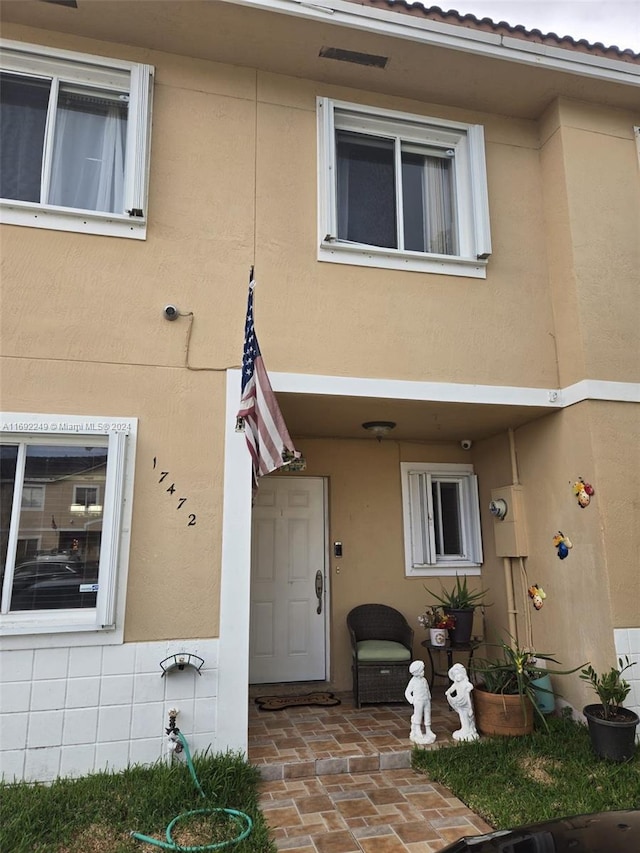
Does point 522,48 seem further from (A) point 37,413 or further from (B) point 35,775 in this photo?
(B) point 35,775

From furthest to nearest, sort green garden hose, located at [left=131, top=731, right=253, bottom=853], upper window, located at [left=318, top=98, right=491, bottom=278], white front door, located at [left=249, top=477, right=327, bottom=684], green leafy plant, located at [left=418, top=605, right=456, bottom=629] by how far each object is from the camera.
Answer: white front door, located at [left=249, top=477, right=327, bottom=684] → green leafy plant, located at [left=418, top=605, right=456, bottom=629] → upper window, located at [left=318, top=98, right=491, bottom=278] → green garden hose, located at [left=131, top=731, right=253, bottom=853]

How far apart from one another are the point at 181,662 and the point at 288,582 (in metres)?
2.38

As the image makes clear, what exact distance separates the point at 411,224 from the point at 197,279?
224 centimetres

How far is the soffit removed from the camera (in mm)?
4867

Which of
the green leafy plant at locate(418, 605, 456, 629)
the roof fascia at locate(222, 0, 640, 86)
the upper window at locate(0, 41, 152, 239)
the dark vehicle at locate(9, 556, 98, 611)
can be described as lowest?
the green leafy plant at locate(418, 605, 456, 629)

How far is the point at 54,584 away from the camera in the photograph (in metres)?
4.32

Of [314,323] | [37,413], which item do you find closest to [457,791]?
[314,323]

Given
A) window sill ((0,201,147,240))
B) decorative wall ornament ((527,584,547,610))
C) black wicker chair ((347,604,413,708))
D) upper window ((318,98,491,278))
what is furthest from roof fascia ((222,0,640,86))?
black wicker chair ((347,604,413,708))

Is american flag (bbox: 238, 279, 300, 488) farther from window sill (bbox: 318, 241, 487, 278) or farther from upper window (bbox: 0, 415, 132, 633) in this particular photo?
window sill (bbox: 318, 241, 487, 278)

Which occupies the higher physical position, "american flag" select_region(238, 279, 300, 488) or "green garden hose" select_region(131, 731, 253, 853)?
"american flag" select_region(238, 279, 300, 488)

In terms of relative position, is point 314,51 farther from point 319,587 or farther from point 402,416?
point 319,587

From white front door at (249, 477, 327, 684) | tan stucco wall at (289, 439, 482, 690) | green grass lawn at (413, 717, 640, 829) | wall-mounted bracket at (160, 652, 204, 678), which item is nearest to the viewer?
green grass lawn at (413, 717, 640, 829)

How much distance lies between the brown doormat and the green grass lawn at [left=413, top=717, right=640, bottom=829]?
4.93 feet

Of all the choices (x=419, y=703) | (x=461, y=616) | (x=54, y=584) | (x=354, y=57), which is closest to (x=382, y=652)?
(x=461, y=616)
